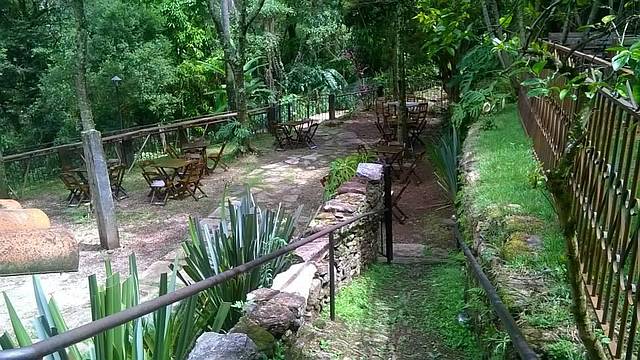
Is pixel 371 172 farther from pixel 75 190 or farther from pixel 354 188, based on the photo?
pixel 75 190

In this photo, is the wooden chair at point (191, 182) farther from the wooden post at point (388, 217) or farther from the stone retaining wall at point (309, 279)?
the wooden post at point (388, 217)

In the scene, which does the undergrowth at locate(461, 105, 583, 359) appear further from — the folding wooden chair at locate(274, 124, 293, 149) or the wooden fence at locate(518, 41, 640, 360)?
the folding wooden chair at locate(274, 124, 293, 149)

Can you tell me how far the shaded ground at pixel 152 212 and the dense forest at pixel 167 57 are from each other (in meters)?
1.95

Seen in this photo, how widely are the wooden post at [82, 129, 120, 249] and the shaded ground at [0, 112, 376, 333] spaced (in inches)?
7.2

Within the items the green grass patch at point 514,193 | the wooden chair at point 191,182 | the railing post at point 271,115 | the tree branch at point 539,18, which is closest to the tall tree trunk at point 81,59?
the wooden chair at point 191,182

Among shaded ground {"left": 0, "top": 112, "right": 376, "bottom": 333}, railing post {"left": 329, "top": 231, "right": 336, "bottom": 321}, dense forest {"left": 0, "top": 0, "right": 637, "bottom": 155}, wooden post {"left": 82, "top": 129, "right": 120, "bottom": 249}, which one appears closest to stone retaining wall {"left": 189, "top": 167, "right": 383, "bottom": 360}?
railing post {"left": 329, "top": 231, "right": 336, "bottom": 321}

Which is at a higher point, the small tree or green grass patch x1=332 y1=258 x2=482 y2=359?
the small tree

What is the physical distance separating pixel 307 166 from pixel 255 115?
3.47m

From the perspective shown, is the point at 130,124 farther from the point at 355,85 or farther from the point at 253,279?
the point at 253,279

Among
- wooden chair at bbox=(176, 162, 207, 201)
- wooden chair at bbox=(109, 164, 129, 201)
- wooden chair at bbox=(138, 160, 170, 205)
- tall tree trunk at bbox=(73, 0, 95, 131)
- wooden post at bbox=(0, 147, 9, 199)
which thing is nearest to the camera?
tall tree trunk at bbox=(73, 0, 95, 131)

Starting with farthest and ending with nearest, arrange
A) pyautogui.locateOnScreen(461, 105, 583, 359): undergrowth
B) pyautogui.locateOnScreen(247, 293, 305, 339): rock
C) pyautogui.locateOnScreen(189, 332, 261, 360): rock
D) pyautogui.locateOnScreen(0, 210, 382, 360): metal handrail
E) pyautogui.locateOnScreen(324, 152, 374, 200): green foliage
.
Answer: pyautogui.locateOnScreen(324, 152, 374, 200): green foliage
pyautogui.locateOnScreen(247, 293, 305, 339): rock
pyautogui.locateOnScreen(189, 332, 261, 360): rock
pyautogui.locateOnScreen(461, 105, 583, 359): undergrowth
pyautogui.locateOnScreen(0, 210, 382, 360): metal handrail

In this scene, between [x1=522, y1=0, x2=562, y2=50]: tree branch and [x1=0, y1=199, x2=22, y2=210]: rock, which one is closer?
[x1=522, y1=0, x2=562, y2=50]: tree branch

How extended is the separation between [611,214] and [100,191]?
21.1 ft

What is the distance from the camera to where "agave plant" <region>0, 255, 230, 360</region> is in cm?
214
